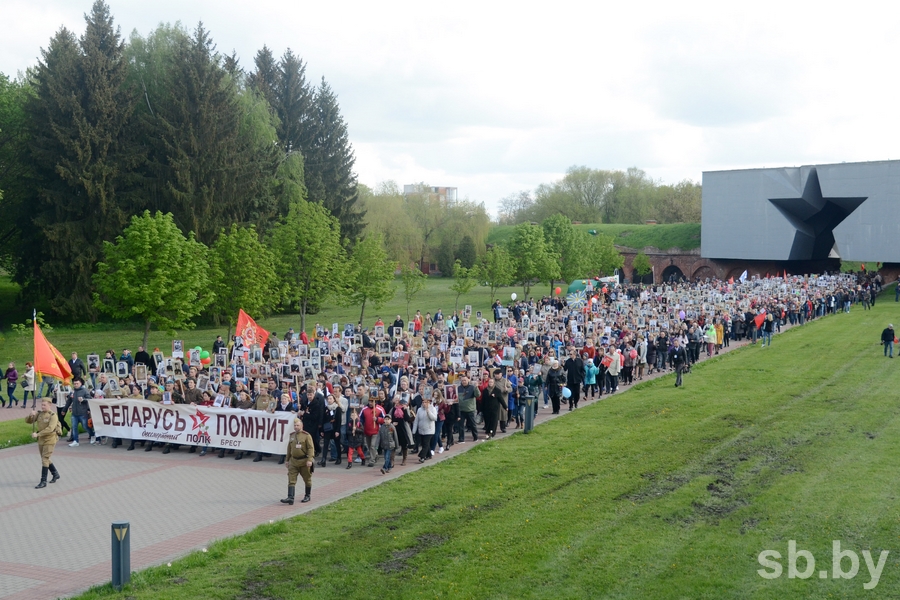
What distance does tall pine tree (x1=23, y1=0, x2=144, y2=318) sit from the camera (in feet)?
138

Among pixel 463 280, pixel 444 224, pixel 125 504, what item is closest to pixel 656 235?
pixel 444 224

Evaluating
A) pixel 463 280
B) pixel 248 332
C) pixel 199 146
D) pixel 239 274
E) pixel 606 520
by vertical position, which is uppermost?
pixel 199 146

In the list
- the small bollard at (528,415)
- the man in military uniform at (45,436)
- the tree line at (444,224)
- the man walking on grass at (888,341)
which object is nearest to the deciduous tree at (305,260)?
the small bollard at (528,415)

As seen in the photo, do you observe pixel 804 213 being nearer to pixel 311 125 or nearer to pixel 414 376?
pixel 311 125

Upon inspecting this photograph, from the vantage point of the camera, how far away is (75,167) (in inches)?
1670

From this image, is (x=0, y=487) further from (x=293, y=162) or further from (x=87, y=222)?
(x=293, y=162)

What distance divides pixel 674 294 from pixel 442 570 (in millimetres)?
38389

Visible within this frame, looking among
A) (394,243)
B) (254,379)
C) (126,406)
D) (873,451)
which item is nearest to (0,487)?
(126,406)

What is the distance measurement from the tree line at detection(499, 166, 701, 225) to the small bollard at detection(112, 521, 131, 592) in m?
94.1

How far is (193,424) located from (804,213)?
2373 inches

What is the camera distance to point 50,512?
44.1 ft

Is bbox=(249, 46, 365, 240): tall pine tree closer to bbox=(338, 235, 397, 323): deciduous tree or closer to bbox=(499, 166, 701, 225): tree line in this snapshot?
bbox=(338, 235, 397, 323): deciduous tree

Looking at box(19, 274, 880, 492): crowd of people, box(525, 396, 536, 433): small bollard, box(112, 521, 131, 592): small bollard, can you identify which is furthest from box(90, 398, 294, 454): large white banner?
box(112, 521, 131, 592): small bollard

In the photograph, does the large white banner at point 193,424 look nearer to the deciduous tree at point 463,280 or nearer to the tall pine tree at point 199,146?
the tall pine tree at point 199,146
